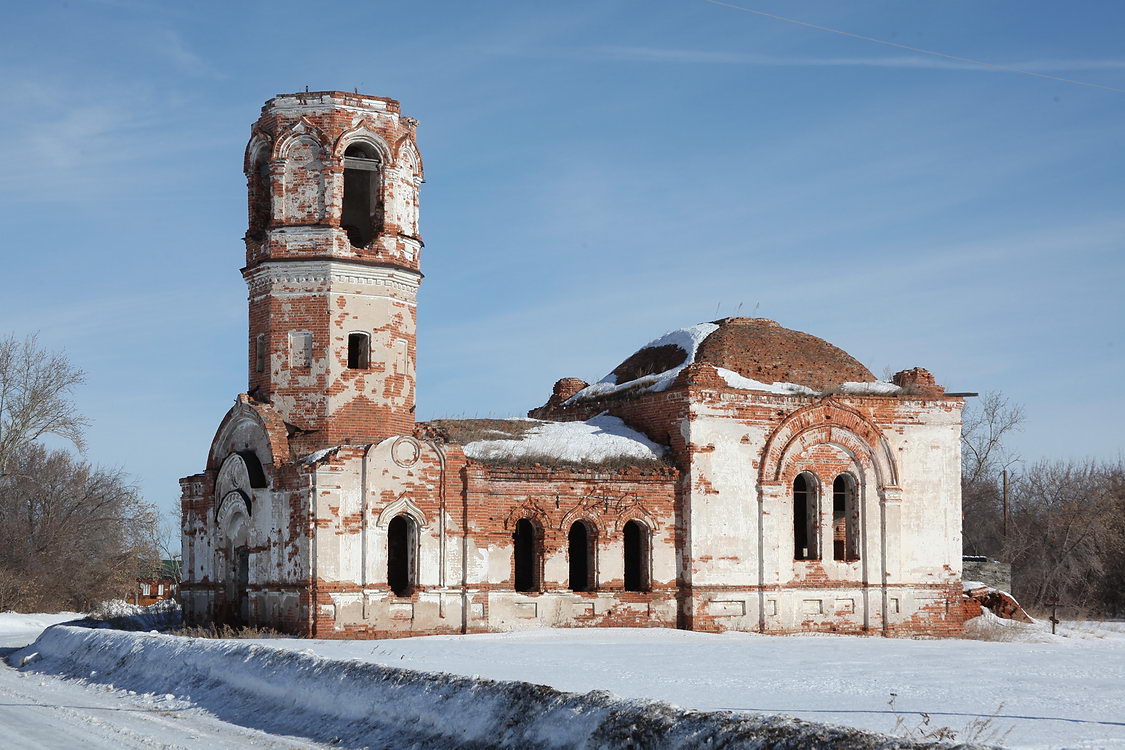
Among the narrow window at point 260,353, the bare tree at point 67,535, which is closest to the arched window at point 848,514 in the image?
the narrow window at point 260,353

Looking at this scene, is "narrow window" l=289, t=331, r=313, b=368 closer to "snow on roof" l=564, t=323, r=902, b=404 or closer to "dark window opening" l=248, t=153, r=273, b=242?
"dark window opening" l=248, t=153, r=273, b=242

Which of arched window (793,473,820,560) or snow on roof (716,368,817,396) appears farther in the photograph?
arched window (793,473,820,560)

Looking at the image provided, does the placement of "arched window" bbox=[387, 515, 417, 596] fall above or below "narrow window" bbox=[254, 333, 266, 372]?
below

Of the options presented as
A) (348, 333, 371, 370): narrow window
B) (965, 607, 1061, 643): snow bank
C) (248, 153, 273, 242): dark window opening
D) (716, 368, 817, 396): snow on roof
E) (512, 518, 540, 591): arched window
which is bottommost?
(965, 607, 1061, 643): snow bank

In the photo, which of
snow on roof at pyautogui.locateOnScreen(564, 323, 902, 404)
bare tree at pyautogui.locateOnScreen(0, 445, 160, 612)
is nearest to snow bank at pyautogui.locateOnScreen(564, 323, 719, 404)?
snow on roof at pyautogui.locateOnScreen(564, 323, 902, 404)

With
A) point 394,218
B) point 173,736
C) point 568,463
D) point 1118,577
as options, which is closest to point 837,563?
point 568,463

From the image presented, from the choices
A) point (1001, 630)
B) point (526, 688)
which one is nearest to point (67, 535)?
point (1001, 630)

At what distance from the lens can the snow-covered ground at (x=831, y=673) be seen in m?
10.8

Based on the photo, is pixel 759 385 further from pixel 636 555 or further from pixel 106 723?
pixel 106 723

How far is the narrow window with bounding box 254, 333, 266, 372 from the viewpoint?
2352 cm

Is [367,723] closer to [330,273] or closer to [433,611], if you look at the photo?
[433,611]

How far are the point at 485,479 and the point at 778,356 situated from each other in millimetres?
7689

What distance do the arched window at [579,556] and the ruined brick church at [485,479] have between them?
65 mm

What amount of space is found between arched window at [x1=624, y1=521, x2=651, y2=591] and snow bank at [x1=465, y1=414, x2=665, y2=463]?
56.6 inches
